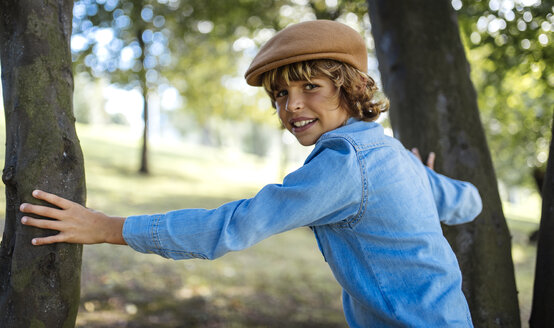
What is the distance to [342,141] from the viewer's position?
1.62 metres

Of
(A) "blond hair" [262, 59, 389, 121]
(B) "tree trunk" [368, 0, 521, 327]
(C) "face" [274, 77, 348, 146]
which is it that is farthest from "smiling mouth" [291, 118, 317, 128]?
(B) "tree trunk" [368, 0, 521, 327]

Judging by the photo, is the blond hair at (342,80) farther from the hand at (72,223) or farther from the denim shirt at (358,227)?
the hand at (72,223)

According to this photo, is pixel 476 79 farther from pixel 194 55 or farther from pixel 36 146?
pixel 36 146

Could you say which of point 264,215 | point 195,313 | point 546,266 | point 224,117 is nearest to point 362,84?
point 264,215

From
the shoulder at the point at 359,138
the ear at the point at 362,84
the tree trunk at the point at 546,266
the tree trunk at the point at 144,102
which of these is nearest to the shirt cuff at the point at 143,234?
the shoulder at the point at 359,138

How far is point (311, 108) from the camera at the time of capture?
1.88 m

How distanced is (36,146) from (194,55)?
12494 mm

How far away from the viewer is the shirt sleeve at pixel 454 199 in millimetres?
2285

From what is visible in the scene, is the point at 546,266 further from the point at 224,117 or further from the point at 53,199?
the point at 224,117

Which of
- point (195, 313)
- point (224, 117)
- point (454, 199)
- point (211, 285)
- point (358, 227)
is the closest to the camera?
point (358, 227)

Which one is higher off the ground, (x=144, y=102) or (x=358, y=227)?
A: (x=144, y=102)

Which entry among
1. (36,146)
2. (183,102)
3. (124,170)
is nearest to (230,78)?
(183,102)

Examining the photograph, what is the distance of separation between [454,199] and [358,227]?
945 millimetres

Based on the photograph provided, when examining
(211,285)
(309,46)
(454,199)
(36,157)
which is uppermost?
(309,46)
